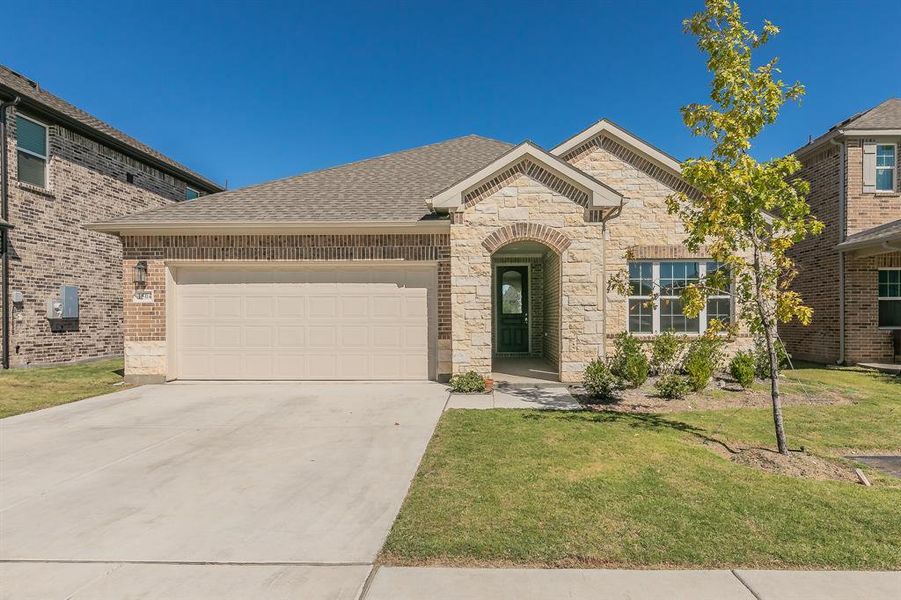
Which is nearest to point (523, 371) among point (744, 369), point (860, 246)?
point (744, 369)

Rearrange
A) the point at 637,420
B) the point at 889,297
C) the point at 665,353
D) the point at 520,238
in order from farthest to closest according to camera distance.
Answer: the point at 889,297 → the point at 665,353 → the point at 520,238 → the point at 637,420

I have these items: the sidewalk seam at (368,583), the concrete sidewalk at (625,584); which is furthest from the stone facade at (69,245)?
the concrete sidewalk at (625,584)

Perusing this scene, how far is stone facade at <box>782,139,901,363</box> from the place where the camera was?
39.1ft

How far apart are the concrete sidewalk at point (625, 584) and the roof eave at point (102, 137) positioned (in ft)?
51.1

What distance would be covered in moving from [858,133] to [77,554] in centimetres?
1779

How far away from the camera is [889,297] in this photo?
39.4ft

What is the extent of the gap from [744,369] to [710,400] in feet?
4.76

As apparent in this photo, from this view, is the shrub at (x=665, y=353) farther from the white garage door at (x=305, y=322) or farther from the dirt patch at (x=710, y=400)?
the white garage door at (x=305, y=322)

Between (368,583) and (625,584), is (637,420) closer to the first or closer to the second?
(625,584)

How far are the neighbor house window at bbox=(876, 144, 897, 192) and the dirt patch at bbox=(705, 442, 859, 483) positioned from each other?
1216 centimetres

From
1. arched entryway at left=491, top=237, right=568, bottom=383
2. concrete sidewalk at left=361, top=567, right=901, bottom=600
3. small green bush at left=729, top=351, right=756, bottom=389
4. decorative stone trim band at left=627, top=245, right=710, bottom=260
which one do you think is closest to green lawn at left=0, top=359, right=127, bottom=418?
concrete sidewalk at left=361, top=567, right=901, bottom=600

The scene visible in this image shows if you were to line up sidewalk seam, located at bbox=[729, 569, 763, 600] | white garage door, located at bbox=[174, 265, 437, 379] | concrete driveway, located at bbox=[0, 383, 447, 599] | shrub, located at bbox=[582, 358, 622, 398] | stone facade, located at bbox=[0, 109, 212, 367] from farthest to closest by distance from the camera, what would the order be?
stone facade, located at bbox=[0, 109, 212, 367] < white garage door, located at bbox=[174, 265, 437, 379] < shrub, located at bbox=[582, 358, 622, 398] < concrete driveway, located at bbox=[0, 383, 447, 599] < sidewalk seam, located at bbox=[729, 569, 763, 600]

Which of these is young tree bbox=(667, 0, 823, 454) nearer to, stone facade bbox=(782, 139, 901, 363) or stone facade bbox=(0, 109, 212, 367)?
stone facade bbox=(782, 139, 901, 363)

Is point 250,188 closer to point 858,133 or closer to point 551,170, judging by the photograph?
point 551,170
